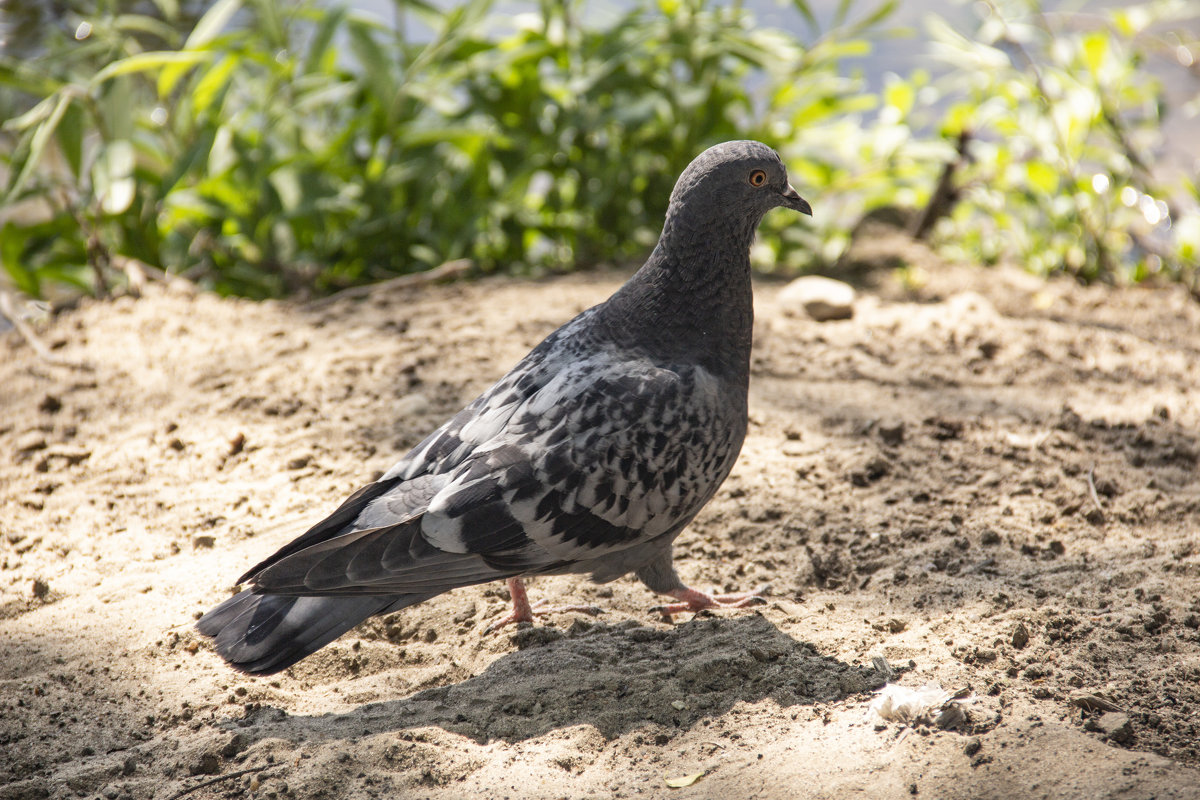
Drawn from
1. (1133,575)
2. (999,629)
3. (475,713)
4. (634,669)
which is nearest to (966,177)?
(1133,575)

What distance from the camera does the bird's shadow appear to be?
2.41m

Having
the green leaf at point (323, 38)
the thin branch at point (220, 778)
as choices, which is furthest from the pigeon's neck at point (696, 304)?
the green leaf at point (323, 38)

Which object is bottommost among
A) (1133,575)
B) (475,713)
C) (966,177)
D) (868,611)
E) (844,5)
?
(475,713)

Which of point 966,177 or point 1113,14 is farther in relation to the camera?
point 966,177

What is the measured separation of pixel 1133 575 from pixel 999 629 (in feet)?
1.81

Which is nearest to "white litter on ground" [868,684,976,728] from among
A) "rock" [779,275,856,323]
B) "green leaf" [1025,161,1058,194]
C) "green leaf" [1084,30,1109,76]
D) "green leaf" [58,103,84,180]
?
"rock" [779,275,856,323]

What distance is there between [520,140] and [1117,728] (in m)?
4.18

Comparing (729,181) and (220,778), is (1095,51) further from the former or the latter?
(220,778)

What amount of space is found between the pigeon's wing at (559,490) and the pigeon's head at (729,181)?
1.66 ft

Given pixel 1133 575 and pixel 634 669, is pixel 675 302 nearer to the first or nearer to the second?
pixel 634 669

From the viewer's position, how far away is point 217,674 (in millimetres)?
2674

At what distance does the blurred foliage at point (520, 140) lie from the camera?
4.97 metres

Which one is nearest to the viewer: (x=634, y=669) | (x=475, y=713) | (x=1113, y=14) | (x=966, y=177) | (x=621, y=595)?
(x=475, y=713)

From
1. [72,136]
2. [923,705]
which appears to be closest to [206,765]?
[923,705]
